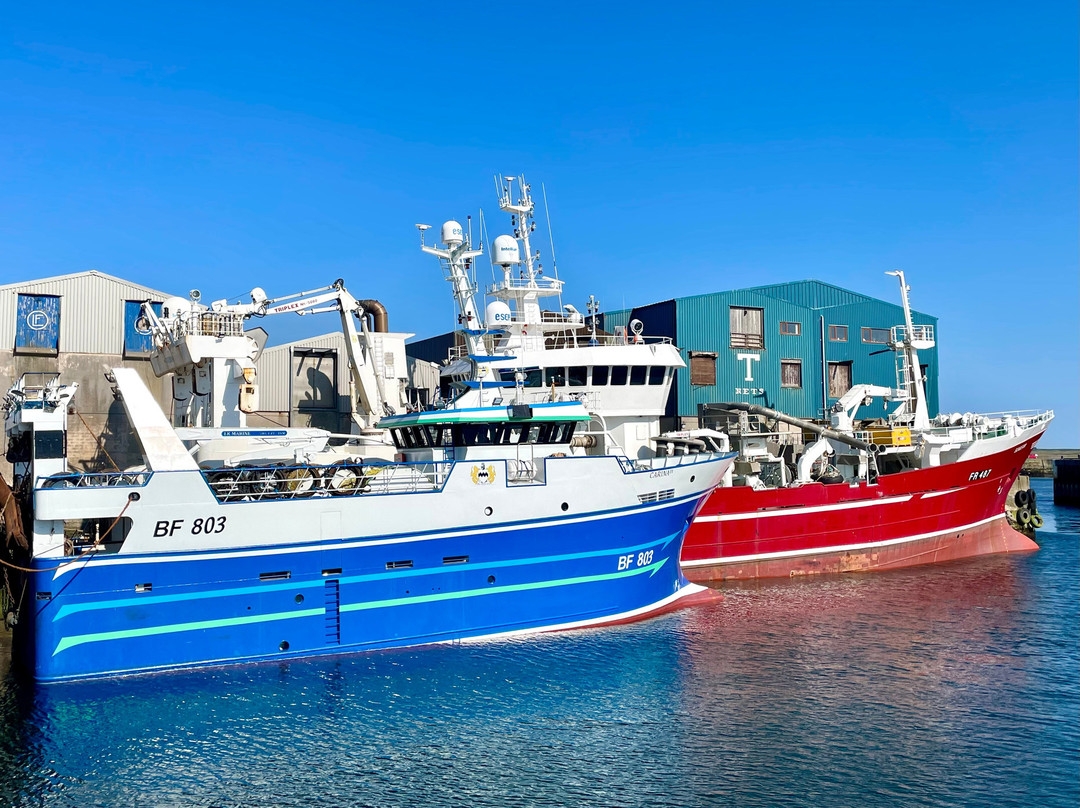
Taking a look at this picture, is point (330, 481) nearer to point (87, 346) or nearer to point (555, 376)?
point (555, 376)

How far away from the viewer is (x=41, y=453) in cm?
1748

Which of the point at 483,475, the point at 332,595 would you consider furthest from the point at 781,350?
the point at 332,595

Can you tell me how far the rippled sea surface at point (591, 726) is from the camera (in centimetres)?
1233

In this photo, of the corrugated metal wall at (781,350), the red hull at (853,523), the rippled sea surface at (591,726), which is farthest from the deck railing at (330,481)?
the corrugated metal wall at (781,350)

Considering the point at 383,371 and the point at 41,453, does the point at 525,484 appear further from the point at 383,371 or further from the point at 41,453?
the point at 383,371

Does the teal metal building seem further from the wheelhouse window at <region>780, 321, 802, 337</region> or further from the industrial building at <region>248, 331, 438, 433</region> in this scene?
the industrial building at <region>248, 331, 438, 433</region>

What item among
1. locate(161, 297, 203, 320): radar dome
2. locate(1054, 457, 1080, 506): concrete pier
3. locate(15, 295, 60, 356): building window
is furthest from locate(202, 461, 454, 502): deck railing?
locate(1054, 457, 1080, 506): concrete pier

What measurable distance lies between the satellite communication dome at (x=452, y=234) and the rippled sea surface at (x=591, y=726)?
15454 mm

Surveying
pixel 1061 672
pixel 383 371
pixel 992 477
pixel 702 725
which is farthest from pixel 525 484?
pixel 992 477

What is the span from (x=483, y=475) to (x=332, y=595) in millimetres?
4197

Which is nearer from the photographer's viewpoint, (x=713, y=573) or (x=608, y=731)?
(x=608, y=731)

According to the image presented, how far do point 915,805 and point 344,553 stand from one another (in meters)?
11.5

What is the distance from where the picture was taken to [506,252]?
28.1 metres

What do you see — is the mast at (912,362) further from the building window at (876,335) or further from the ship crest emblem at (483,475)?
the ship crest emblem at (483,475)
